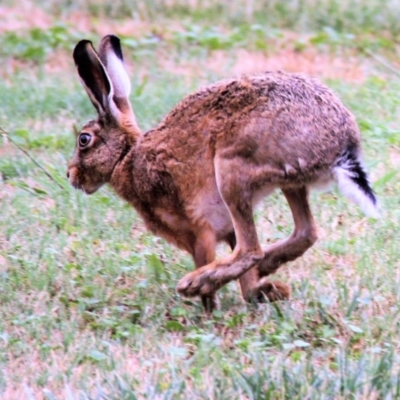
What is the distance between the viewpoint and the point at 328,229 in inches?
253

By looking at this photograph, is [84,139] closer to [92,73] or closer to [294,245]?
[92,73]

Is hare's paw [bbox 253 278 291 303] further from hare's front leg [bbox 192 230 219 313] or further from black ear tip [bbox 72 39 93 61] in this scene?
black ear tip [bbox 72 39 93 61]

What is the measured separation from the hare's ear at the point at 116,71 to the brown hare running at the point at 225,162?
0.01 m

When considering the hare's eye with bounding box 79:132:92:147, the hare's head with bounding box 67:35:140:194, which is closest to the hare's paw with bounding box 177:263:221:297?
the hare's head with bounding box 67:35:140:194

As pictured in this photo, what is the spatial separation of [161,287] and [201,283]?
42 cm

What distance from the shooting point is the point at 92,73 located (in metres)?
5.84

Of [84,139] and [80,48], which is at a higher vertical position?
[80,48]

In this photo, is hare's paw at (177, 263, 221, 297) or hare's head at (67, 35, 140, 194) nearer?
hare's paw at (177, 263, 221, 297)

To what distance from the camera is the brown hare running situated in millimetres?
5152

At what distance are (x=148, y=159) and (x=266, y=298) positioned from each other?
102 centimetres

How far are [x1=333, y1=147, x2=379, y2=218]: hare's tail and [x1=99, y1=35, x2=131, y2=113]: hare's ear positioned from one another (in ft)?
5.18

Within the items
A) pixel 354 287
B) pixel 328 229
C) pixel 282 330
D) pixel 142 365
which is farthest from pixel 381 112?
pixel 142 365

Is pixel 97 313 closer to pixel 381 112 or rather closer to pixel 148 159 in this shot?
pixel 148 159

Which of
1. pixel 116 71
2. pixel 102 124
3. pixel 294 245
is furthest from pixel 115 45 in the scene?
pixel 294 245
